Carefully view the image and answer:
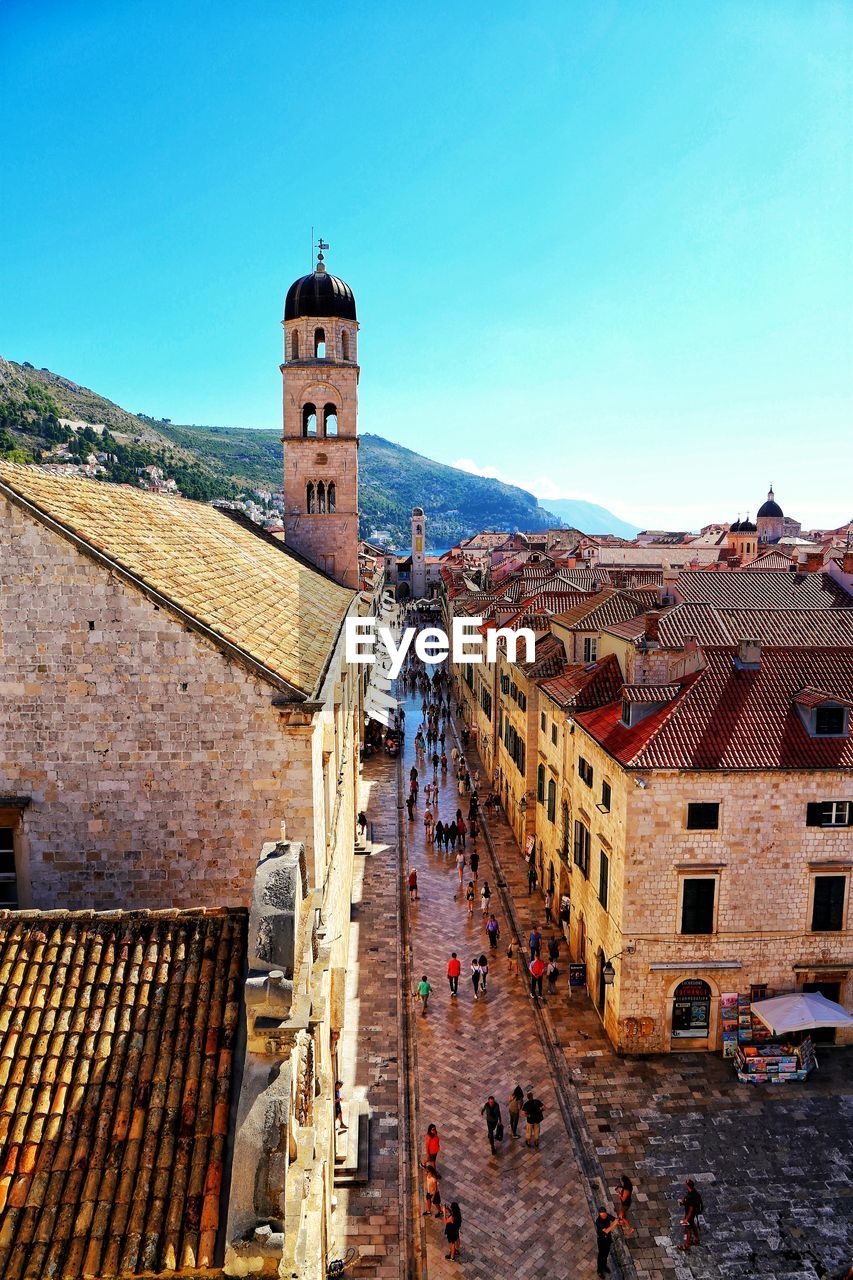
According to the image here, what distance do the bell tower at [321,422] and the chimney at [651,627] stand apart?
656 inches

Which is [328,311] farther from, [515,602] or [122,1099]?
[122,1099]

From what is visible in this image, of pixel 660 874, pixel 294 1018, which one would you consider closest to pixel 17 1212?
pixel 294 1018

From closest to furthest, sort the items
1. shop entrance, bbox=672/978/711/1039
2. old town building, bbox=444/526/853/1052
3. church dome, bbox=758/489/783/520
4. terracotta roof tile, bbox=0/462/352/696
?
terracotta roof tile, bbox=0/462/352/696 → old town building, bbox=444/526/853/1052 → shop entrance, bbox=672/978/711/1039 → church dome, bbox=758/489/783/520

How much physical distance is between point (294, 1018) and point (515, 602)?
40120 millimetres

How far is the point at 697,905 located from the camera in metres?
19.5

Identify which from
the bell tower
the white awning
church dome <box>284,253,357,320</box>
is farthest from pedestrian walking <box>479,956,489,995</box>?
church dome <box>284,253,357,320</box>

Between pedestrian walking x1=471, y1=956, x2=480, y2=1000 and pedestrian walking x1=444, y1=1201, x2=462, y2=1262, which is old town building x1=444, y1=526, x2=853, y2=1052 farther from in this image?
pedestrian walking x1=444, y1=1201, x2=462, y2=1262

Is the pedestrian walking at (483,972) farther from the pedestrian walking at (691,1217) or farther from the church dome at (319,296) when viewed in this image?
the church dome at (319,296)

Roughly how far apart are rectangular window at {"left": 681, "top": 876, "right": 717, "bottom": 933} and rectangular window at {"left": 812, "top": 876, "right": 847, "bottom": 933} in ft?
8.52

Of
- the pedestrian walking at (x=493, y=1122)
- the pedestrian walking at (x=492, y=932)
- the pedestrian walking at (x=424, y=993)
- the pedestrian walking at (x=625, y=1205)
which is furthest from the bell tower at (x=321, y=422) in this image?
the pedestrian walking at (x=625, y=1205)

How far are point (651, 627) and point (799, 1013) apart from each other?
10846mm

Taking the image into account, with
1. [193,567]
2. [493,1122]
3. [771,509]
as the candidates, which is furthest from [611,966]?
[771,509]

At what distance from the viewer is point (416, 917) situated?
88.4 ft

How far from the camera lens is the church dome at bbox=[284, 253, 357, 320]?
36188 mm
